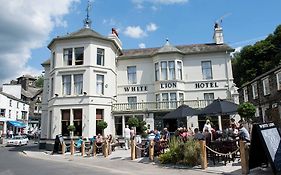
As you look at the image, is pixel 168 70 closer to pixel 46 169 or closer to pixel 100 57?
pixel 100 57

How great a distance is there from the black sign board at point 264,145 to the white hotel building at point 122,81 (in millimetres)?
16381

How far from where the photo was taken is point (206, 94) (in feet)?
92.2

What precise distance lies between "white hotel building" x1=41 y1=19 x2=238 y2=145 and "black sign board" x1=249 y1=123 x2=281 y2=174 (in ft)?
53.7

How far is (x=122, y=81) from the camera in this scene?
2920 cm

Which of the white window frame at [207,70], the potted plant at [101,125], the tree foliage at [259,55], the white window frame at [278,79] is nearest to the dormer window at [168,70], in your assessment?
the white window frame at [207,70]

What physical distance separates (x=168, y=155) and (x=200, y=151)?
75.5 inches

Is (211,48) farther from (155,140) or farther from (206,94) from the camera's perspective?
(155,140)

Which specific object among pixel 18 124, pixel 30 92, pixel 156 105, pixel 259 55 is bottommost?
pixel 18 124

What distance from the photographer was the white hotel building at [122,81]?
2515 centimetres

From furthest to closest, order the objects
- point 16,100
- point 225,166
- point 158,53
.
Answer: point 16,100
point 158,53
point 225,166

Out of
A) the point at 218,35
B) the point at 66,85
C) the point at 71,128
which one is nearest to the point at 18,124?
the point at 66,85

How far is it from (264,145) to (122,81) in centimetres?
2114

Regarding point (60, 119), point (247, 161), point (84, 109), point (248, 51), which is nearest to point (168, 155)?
point (247, 161)

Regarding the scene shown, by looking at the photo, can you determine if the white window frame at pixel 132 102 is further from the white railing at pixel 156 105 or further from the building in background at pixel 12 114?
the building in background at pixel 12 114
